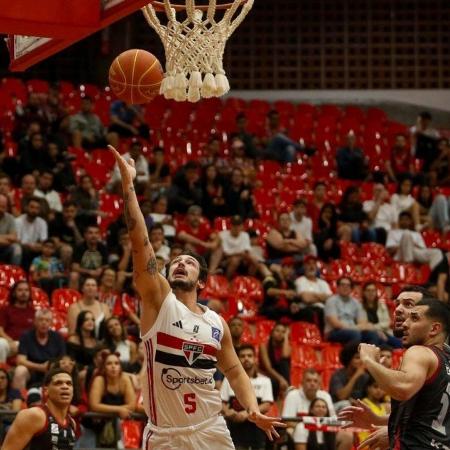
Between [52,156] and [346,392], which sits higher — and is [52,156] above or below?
above

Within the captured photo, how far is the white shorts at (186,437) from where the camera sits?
20.0 feet

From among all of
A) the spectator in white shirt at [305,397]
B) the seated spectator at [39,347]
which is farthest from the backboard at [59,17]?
the spectator in white shirt at [305,397]

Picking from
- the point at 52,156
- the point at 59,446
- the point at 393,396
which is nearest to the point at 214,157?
the point at 52,156

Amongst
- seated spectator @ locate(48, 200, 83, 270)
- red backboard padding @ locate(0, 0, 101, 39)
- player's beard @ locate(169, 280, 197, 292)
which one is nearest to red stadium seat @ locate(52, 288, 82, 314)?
seated spectator @ locate(48, 200, 83, 270)

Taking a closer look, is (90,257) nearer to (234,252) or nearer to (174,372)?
(234,252)

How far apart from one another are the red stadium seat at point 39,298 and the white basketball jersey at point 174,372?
5776 mm

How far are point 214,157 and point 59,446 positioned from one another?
9.45m

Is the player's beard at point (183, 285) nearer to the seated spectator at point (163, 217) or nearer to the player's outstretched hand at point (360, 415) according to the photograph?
the player's outstretched hand at point (360, 415)

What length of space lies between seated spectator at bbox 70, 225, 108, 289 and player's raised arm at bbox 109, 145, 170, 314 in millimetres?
6130

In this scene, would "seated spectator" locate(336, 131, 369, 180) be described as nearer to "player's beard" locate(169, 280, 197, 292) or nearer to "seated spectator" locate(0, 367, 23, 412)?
"seated spectator" locate(0, 367, 23, 412)

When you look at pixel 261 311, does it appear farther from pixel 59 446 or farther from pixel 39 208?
pixel 59 446

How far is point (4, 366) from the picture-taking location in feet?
33.2

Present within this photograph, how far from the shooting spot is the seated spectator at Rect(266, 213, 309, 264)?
1394 cm

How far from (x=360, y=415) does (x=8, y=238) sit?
7.37 metres
